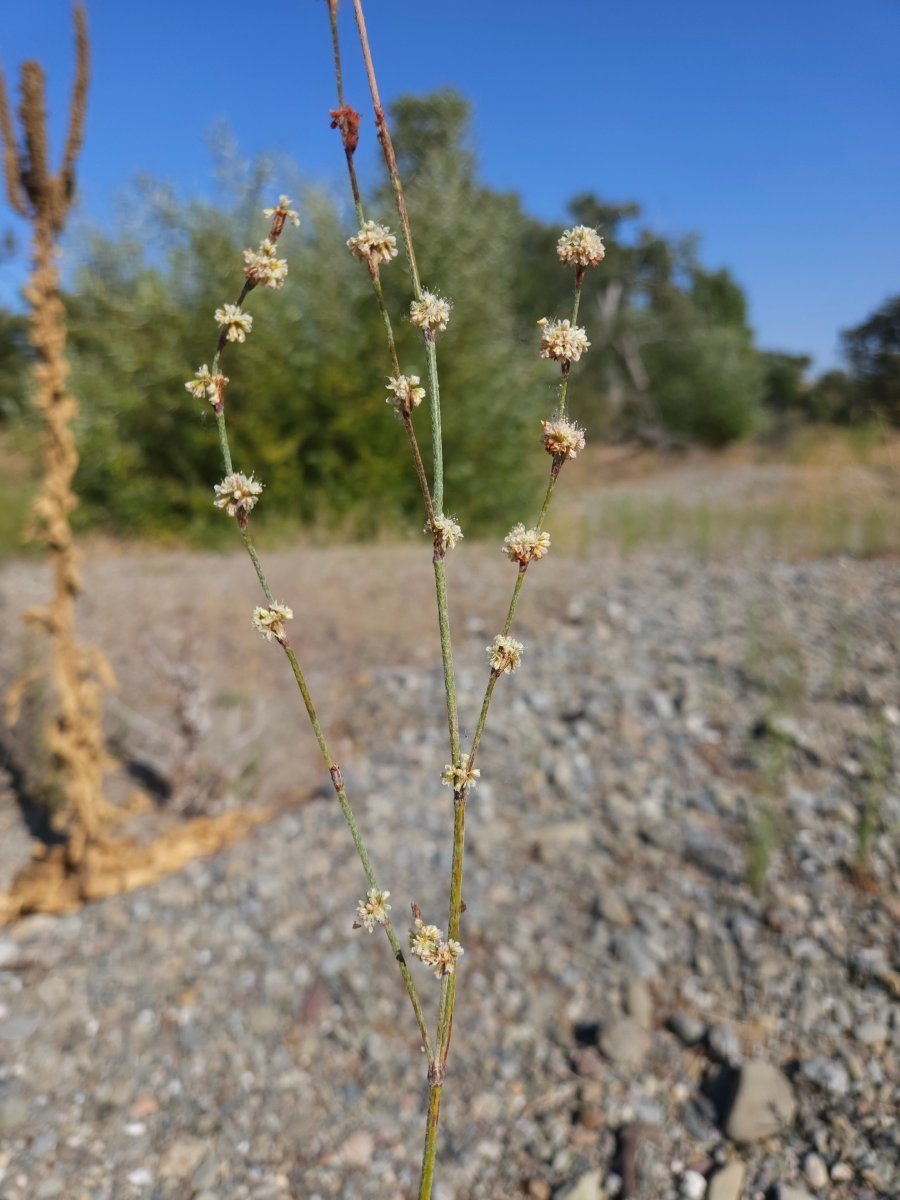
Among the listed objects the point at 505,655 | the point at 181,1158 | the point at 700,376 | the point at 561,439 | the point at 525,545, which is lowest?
the point at 181,1158

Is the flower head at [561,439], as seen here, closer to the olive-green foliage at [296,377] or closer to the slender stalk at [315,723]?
the slender stalk at [315,723]

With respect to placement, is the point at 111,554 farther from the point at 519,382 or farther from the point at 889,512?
the point at 889,512

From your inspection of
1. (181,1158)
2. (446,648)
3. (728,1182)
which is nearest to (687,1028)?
(728,1182)

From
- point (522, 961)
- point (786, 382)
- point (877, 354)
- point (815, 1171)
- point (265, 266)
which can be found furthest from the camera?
point (786, 382)

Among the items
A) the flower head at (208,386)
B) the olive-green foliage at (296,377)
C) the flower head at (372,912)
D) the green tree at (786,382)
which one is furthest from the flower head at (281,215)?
the green tree at (786,382)

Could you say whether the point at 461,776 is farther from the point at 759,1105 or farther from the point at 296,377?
the point at 296,377

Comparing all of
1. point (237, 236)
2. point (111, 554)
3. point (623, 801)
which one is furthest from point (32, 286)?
point (237, 236)

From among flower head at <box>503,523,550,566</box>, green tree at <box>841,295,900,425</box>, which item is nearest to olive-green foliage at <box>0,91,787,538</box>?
flower head at <box>503,523,550,566</box>
